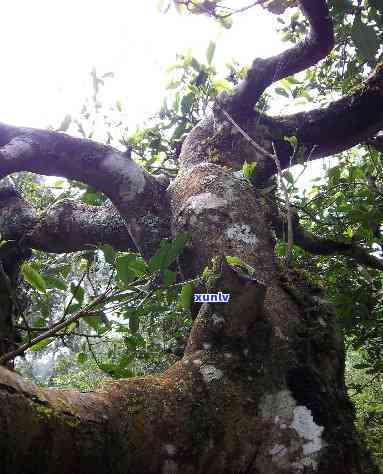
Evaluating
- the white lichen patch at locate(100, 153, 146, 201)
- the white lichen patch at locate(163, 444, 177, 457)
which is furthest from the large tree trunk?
the white lichen patch at locate(100, 153, 146, 201)

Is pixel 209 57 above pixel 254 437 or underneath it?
above

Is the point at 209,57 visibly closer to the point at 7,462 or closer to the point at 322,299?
the point at 322,299

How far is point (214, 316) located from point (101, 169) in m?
1.16

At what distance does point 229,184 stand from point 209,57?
1.02 m

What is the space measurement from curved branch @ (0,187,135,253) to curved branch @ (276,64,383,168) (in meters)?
1.06

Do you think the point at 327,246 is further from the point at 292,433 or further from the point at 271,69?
the point at 292,433

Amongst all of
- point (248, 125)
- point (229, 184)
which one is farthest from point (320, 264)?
point (229, 184)

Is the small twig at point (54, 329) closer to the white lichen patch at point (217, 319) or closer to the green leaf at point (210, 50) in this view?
the white lichen patch at point (217, 319)

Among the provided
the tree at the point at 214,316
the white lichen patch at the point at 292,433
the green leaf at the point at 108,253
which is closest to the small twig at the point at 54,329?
the tree at the point at 214,316

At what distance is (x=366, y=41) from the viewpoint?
3.90 ft

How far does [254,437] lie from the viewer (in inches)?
38.5

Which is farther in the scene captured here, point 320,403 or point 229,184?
point 229,184

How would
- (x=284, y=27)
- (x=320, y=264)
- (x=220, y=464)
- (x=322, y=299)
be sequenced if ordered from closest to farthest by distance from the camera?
(x=220, y=464), (x=322, y=299), (x=320, y=264), (x=284, y=27)

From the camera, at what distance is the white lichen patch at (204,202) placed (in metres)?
1.68
